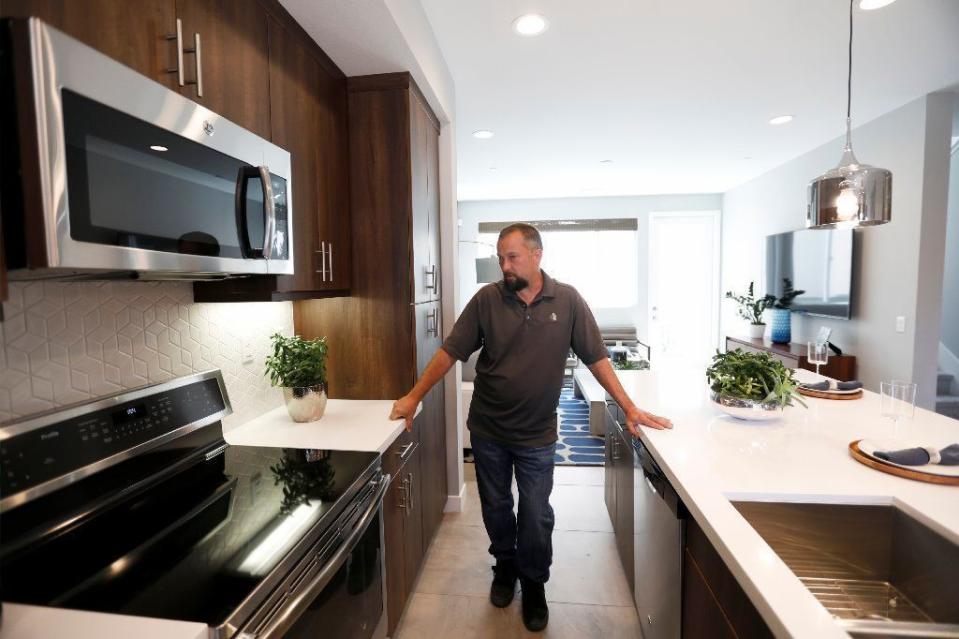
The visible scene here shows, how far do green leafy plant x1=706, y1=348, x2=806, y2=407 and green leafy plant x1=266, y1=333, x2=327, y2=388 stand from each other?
1488 millimetres

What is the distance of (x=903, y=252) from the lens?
3.62 m

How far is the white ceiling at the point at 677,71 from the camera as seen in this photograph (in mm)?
2283

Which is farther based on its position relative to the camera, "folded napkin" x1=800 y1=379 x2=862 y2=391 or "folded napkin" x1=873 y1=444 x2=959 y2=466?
"folded napkin" x1=800 y1=379 x2=862 y2=391

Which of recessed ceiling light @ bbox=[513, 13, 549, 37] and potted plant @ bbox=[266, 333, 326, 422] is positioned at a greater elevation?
recessed ceiling light @ bbox=[513, 13, 549, 37]

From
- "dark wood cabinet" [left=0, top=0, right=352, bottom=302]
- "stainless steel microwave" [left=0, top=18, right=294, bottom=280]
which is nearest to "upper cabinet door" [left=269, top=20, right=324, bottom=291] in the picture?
"dark wood cabinet" [left=0, top=0, right=352, bottom=302]

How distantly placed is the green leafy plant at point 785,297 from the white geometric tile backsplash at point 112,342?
207 inches

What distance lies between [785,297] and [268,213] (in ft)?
17.8

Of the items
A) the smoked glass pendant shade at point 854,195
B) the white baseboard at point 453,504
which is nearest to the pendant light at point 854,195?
the smoked glass pendant shade at point 854,195

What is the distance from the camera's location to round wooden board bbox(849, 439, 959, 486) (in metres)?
1.15

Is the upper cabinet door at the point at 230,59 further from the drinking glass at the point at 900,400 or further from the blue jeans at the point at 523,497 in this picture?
the drinking glass at the point at 900,400

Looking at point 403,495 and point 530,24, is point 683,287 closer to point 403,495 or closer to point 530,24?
point 530,24

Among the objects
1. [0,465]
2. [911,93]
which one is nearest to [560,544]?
[0,465]

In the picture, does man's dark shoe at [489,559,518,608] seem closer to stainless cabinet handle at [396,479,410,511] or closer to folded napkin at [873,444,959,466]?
stainless cabinet handle at [396,479,410,511]

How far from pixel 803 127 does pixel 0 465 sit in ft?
17.4
